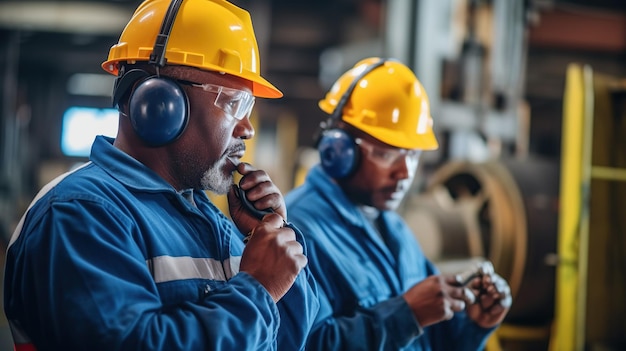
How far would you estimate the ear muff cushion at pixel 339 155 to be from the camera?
8.38ft

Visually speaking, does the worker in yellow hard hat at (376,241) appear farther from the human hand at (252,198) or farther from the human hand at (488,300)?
the human hand at (252,198)

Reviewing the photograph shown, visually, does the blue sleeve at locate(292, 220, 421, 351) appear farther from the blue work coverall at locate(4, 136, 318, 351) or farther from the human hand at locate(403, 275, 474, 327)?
the blue work coverall at locate(4, 136, 318, 351)

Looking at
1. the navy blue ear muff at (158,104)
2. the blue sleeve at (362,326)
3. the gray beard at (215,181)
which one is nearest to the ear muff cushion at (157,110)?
the navy blue ear muff at (158,104)

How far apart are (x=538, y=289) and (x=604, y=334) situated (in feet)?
1.88

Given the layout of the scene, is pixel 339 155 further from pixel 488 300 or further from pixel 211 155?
pixel 211 155

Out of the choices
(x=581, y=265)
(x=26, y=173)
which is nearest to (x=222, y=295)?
(x=581, y=265)

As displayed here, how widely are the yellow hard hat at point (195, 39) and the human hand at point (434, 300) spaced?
3.26 feet

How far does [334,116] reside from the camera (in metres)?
2.71

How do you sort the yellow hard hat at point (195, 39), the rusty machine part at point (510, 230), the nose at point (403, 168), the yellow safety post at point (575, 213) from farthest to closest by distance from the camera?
the rusty machine part at point (510, 230)
the yellow safety post at point (575, 213)
the nose at point (403, 168)
the yellow hard hat at point (195, 39)

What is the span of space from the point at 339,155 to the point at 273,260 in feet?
3.73

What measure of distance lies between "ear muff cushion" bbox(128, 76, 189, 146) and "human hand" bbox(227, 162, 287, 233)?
0.73ft

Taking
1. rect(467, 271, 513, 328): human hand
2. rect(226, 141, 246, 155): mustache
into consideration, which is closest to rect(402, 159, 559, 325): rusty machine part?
rect(467, 271, 513, 328): human hand

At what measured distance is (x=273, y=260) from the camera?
4.82 ft

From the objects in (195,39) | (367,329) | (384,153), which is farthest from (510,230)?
(195,39)
